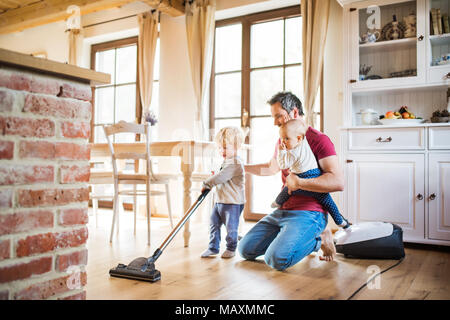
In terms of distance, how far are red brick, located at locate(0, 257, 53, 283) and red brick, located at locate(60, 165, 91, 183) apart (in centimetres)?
21

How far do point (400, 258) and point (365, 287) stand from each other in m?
0.78

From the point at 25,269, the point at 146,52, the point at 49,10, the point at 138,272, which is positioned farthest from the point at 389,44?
the point at 49,10

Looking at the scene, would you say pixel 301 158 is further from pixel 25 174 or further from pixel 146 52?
pixel 146 52

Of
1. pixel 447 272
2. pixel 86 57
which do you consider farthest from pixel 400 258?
pixel 86 57

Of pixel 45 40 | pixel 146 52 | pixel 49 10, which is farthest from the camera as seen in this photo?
pixel 45 40

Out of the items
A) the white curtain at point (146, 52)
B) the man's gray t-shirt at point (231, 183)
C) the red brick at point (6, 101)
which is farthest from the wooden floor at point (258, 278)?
the white curtain at point (146, 52)

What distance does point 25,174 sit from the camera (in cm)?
96

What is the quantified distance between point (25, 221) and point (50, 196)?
0.08 m

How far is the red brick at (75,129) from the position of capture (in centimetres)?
104

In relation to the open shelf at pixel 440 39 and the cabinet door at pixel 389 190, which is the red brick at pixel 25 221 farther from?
the open shelf at pixel 440 39

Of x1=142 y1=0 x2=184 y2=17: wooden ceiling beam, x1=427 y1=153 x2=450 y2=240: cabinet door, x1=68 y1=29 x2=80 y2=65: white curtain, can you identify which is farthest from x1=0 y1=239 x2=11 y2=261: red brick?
x1=68 y1=29 x2=80 y2=65: white curtain

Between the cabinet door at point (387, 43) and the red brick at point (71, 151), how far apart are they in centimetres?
259

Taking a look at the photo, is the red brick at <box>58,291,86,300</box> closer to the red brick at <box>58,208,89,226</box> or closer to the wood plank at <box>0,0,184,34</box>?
the red brick at <box>58,208,89,226</box>

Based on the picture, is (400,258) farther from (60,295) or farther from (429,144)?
(60,295)
